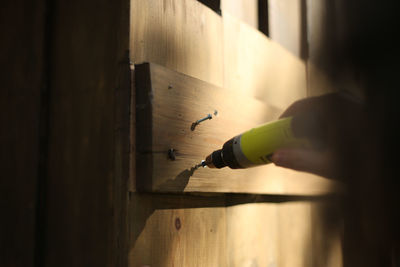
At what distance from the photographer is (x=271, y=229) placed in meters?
1.44

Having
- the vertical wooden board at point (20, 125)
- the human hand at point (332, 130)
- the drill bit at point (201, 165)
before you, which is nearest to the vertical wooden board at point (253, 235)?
the drill bit at point (201, 165)

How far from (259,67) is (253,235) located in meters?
0.56

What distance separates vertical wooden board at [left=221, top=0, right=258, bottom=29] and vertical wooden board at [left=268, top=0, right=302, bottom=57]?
74 millimetres

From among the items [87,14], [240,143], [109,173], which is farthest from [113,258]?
[87,14]

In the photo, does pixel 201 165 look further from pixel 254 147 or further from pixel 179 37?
pixel 179 37

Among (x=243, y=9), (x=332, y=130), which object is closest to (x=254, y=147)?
(x=332, y=130)

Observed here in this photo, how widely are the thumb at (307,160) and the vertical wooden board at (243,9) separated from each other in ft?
2.95

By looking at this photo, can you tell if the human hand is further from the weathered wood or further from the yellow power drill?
the weathered wood

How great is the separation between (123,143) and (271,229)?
27.3 inches

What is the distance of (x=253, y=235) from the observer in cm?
135

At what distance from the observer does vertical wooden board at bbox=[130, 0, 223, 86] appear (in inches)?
40.3

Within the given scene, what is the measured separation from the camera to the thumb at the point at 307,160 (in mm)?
386

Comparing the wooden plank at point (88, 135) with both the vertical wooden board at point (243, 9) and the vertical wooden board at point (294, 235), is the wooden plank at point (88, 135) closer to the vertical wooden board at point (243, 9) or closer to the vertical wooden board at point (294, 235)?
the vertical wooden board at point (243, 9)

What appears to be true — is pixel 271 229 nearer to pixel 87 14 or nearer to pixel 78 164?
pixel 78 164
